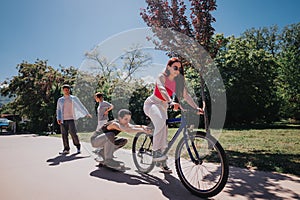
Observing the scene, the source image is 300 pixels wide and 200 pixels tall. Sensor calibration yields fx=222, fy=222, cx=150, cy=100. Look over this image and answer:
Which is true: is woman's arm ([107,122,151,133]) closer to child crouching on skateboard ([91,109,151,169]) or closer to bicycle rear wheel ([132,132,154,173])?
child crouching on skateboard ([91,109,151,169])

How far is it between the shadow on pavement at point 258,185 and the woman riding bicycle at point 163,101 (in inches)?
39.1

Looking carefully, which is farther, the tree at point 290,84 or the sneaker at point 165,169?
the tree at point 290,84

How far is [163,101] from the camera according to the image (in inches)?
133

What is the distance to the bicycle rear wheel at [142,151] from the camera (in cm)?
388

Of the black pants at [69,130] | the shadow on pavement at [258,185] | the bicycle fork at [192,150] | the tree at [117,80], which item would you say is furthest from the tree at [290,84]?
the bicycle fork at [192,150]

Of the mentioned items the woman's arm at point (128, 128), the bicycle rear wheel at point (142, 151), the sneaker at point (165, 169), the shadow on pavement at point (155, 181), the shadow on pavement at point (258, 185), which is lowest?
the shadow on pavement at point (155, 181)

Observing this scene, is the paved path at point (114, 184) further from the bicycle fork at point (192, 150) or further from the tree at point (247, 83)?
the tree at point (247, 83)

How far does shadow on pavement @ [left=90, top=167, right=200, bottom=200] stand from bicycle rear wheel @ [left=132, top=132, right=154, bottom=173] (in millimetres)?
245

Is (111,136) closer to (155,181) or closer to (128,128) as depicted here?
(128,128)

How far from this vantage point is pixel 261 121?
774 inches

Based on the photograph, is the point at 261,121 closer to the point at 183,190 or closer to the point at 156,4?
the point at 156,4

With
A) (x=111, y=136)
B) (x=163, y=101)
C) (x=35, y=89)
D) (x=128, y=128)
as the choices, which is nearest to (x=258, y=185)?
(x=163, y=101)

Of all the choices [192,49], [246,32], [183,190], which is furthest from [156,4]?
[246,32]

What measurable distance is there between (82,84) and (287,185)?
18.6 m
